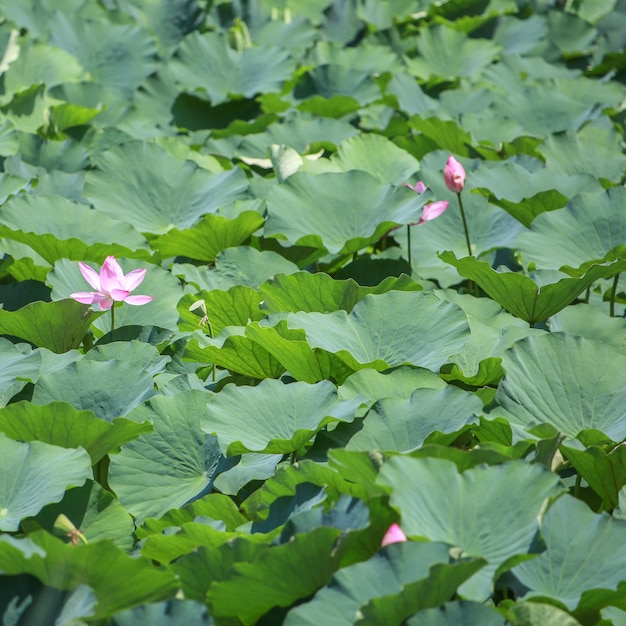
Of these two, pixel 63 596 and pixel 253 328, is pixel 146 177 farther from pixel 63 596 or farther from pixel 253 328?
pixel 63 596

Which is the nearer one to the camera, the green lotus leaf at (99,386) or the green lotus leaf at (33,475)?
the green lotus leaf at (33,475)

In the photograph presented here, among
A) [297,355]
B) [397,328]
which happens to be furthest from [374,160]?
[297,355]

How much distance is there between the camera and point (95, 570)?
0.97m

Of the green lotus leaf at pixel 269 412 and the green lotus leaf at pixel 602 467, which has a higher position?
the green lotus leaf at pixel 269 412

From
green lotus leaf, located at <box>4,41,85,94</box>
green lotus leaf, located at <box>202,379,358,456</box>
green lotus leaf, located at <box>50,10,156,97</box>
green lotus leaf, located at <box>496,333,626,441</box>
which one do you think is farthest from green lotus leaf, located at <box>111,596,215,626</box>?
green lotus leaf, located at <box>50,10,156,97</box>

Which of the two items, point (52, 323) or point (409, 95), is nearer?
point (52, 323)

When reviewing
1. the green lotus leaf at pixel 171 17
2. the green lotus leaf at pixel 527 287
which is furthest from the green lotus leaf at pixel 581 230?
the green lotus leaf at pixel 171 17

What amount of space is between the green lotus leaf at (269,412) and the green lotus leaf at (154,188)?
725 millimetres

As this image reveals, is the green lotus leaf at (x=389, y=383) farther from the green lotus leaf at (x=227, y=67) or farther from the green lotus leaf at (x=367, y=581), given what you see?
the green lotus leaf at (x=227, y=67)

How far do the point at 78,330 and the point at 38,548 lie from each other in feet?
1.98

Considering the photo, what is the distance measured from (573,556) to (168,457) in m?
0.59

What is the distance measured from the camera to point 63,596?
38.3 inches

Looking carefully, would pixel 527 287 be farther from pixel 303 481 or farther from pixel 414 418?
pixel 303 481

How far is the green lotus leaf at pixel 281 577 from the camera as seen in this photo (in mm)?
958
